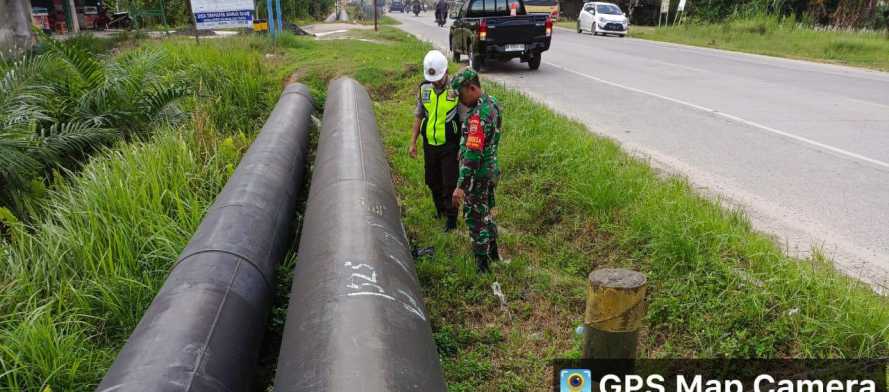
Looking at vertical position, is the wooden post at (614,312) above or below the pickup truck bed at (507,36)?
below

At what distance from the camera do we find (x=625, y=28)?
25734mm

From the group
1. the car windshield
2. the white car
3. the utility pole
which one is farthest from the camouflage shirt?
the car windshield

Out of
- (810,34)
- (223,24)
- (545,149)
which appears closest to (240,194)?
(545,149)

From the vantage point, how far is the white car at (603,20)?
25.7 meters

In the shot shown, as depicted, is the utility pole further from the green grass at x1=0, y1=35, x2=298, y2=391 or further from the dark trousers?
the dark trousers

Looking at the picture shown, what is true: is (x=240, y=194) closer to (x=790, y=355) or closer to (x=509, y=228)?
(x=509, y=228)

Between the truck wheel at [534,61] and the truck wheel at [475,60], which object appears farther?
the truck wheel at [534,61]

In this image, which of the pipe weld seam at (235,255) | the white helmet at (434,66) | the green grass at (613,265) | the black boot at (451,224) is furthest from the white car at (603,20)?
the pipe weld seam at (235,255)

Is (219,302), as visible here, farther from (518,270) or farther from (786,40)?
(786,40)

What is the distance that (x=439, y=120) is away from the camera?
Answer: 446 cm

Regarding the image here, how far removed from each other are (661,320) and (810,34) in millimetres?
21074

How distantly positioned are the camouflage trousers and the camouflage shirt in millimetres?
86

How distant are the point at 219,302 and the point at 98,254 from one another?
5.80 feet

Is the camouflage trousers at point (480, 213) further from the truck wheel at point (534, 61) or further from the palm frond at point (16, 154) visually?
the truck wheel at point (534, 61)
